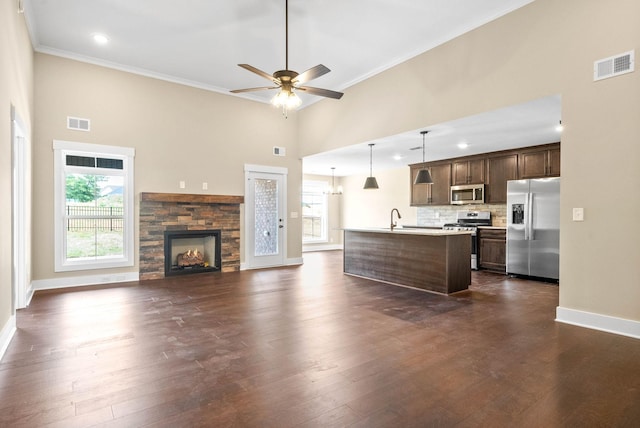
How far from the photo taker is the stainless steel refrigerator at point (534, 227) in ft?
19.0

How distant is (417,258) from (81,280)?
5327mm

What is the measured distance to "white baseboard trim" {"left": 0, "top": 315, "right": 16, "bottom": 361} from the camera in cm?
285

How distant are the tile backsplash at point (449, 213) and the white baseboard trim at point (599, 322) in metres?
3.92

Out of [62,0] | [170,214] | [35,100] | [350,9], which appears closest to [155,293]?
[170,214]

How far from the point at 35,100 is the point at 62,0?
6.21ft

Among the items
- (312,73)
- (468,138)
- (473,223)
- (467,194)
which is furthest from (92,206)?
(473,223)

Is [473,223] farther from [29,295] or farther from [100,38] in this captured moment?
[29,295]

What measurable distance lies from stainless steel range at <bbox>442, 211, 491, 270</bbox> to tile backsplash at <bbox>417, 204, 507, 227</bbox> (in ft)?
0.43

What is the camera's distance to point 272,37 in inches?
187

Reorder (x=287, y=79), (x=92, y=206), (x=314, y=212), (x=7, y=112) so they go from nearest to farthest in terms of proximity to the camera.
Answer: (x=7, y=112), (x=287, y=79), (x=92, y=206), (x=314, y=212)

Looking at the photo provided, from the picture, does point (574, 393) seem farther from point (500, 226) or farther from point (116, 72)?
point (116, 72)

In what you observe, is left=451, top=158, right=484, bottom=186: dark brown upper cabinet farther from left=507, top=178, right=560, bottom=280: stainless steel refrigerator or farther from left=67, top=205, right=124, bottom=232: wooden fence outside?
left=67, top=205, right=124, bottom=232: wooden fence outside

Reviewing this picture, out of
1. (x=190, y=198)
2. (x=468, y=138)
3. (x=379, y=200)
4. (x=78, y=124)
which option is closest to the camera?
(x=78, y=124)

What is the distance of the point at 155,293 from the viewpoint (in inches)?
197
